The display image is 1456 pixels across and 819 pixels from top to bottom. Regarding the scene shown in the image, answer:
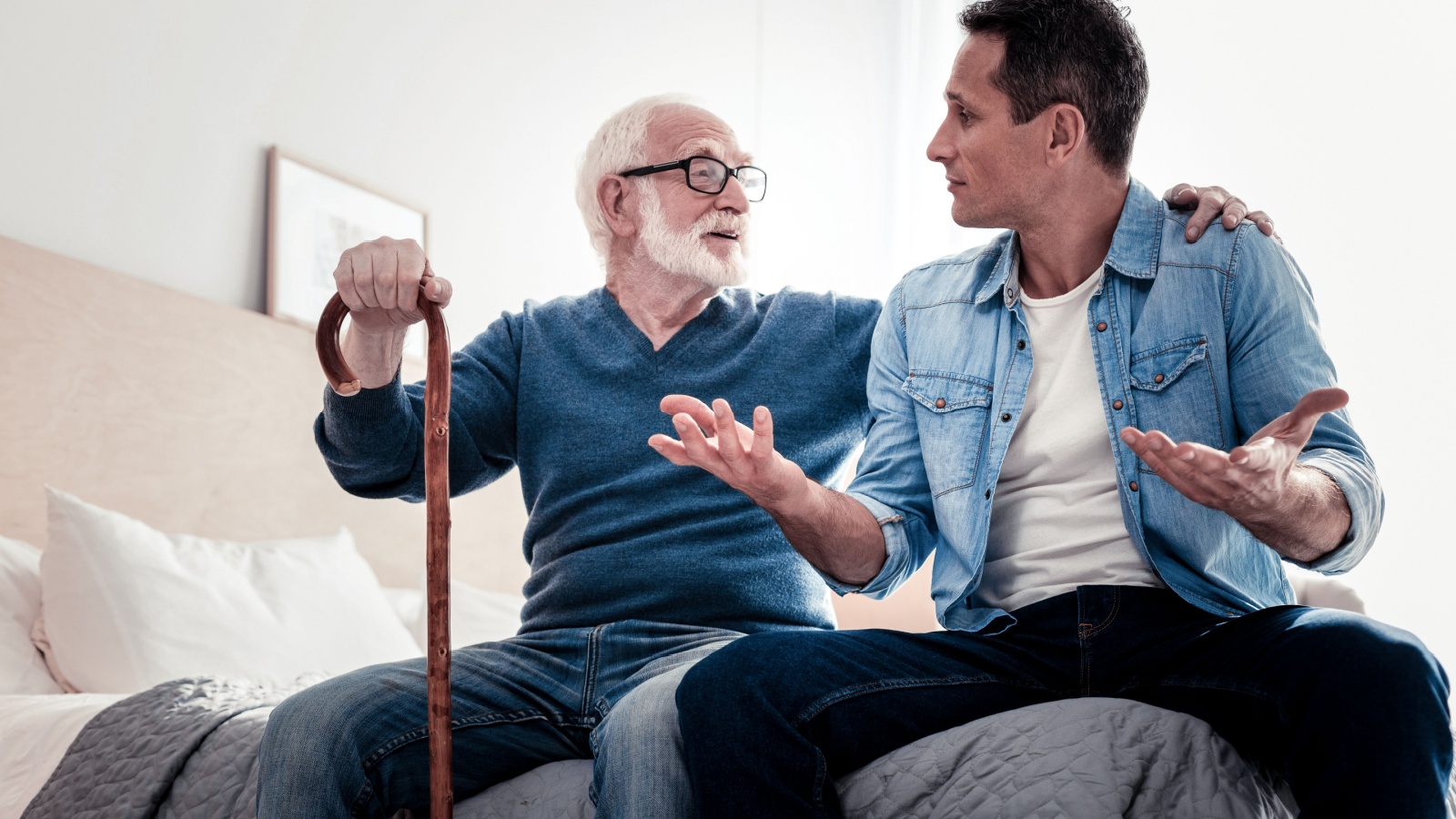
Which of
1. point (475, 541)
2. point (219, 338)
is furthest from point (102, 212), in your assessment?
point (475, 541)

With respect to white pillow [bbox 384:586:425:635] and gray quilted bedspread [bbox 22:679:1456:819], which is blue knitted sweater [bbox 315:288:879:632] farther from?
white pillow [bbox 384:586:425:635]

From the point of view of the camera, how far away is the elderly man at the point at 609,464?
4.17 ft

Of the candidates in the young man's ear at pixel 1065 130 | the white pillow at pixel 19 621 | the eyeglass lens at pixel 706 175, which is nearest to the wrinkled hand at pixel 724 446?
the young man's ear at pixel 1065 130

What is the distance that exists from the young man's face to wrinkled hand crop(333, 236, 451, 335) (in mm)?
663

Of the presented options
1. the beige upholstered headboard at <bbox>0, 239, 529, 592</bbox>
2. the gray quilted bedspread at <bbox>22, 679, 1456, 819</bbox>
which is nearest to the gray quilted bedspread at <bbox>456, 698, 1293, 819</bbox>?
the gray quilted bedspread at <bbox>22, 679, 1456, 819</bbox>

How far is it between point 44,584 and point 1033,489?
1.55 metres

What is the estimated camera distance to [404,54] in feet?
9.76

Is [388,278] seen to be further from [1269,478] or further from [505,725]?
[1269,478]

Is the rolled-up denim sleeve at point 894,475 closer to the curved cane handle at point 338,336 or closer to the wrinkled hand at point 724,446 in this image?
the wrinkled hand at point 724,446

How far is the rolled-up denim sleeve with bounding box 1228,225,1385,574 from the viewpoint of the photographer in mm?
1160

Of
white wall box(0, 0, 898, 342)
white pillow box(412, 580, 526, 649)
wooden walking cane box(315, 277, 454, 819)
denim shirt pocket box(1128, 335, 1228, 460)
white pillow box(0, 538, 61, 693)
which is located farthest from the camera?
white pillow box(412, 580, 526, 649)

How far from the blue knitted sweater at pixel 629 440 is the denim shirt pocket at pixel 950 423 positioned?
20 cm

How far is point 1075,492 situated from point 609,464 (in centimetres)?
65

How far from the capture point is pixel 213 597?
1.96 metres
